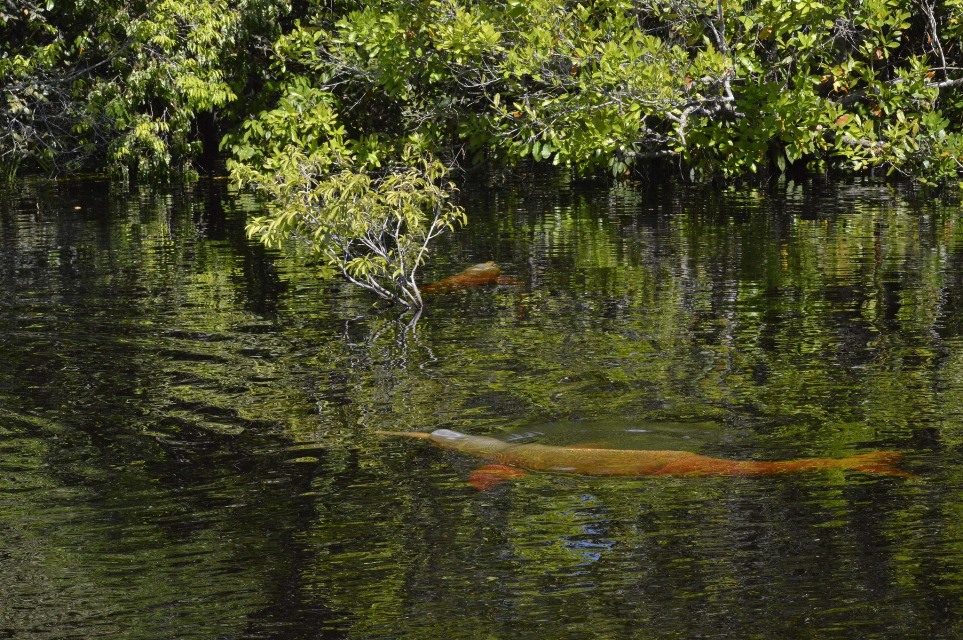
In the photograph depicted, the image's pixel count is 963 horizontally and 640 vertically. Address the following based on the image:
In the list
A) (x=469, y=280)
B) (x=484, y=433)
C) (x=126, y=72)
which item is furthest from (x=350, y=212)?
(x=126, y=72)

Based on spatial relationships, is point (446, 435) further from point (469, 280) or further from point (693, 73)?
point (693, 73)

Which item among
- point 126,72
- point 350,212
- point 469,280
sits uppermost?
point 126,72

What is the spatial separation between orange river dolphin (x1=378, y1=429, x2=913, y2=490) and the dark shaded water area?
0.36 feet

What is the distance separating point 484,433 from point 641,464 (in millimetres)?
1254

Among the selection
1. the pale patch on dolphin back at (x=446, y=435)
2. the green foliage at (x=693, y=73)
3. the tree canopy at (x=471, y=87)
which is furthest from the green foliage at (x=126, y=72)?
the pale patch on dolphin back at (x=446, y=435)

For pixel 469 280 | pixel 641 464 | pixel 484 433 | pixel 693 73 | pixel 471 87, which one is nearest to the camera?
pixel 641 464

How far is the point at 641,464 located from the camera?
6953 mm

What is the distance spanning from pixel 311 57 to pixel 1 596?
715 inches

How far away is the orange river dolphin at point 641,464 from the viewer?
271 inches

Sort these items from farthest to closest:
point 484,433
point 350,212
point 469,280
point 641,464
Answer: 1. point 469,280
2. point 350,212
3. point 484,433
4. point 641,464

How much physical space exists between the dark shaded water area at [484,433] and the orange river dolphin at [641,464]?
108mm

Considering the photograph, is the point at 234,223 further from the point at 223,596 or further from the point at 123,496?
the point at 223,596

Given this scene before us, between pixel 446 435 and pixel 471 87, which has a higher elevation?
pixel 471 87

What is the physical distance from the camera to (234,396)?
892cm
